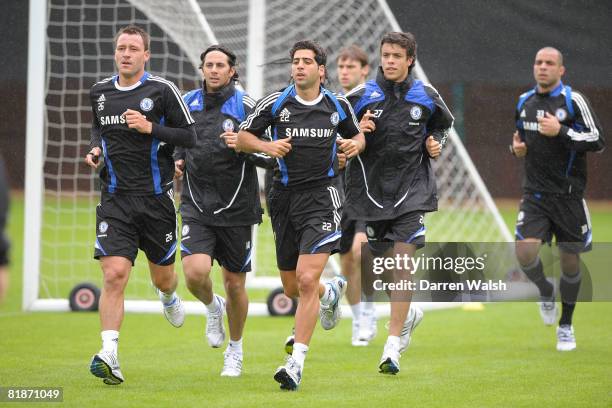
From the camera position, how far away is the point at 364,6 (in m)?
12.7

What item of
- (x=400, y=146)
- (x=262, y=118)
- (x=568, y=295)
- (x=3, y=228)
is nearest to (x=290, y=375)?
(x=262, y=118)

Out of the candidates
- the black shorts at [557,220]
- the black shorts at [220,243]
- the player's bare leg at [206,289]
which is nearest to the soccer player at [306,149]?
the black shorts at [220,243]

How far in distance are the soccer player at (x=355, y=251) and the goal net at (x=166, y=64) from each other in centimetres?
96

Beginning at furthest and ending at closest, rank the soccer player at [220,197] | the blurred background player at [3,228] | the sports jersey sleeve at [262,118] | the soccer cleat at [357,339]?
the soccer cleat at [357,339]
the soccer player at [220,197]
the sports jersey sleeve at [262,118]
the blurred background player at [3,228]

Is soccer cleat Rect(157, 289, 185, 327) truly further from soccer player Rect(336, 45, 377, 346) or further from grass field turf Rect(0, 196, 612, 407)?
soccer player Rect(336, 45, 377, 346)

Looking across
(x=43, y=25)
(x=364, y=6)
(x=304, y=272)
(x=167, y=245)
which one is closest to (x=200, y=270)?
(x=167, y=245)

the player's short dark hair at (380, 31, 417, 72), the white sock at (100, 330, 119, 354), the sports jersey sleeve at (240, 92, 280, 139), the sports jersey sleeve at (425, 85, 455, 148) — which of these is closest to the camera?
the white sock at (100, 330, 119, 354)

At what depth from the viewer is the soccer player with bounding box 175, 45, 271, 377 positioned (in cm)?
782

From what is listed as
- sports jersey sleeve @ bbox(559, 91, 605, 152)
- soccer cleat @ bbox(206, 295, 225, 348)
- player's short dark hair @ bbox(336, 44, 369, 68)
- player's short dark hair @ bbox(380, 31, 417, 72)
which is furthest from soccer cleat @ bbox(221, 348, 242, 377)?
sports jersey sleeve @ bbox(559, 91, 605, 152)

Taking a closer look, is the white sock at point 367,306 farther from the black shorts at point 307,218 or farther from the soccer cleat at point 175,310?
the black shorts at point 307,218

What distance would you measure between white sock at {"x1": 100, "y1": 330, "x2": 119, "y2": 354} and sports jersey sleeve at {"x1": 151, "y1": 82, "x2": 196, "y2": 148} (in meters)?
1.30

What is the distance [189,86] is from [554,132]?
543 centimetres

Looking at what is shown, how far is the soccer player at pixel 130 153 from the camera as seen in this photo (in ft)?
24.2

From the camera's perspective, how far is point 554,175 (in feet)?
31.4
